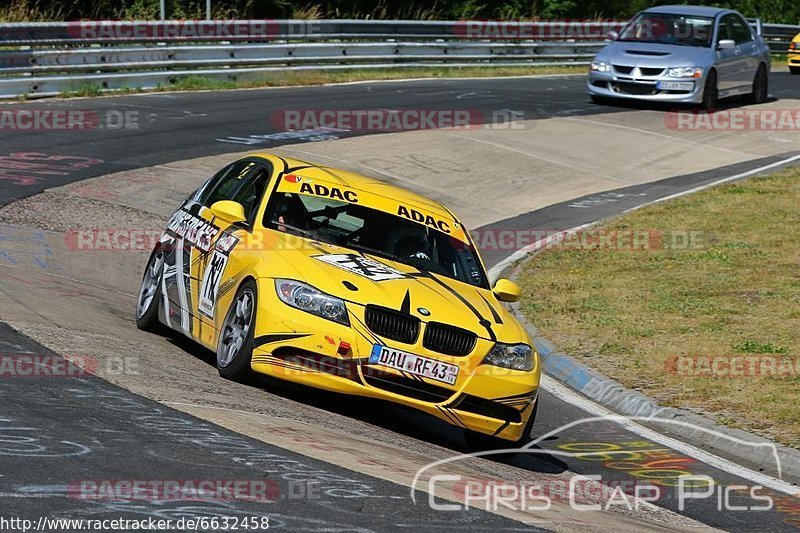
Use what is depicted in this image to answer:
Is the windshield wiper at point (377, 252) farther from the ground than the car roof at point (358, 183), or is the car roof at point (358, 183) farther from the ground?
the car roof at point (358, 183)

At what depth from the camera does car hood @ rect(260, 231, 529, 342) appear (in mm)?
8172

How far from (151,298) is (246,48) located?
1860 centimetres

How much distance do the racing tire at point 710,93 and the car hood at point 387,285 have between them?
17784 mm

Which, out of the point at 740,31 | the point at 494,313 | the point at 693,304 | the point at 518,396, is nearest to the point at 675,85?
the point at 740,31

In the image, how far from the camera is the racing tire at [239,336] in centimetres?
830

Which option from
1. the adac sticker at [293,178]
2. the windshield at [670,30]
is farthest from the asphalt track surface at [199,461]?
the windshield at [670,30]

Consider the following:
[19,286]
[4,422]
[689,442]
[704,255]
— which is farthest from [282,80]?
[4,422]

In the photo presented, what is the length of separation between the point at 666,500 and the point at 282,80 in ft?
72.7

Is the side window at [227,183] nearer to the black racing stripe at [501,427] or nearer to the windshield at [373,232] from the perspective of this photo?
the windshield at [373,232]

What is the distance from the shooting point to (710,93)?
25.9 metres

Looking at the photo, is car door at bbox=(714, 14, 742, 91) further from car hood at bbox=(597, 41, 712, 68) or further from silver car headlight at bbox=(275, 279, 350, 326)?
silver car headlight at bbox=(275, 279, 350, 326)

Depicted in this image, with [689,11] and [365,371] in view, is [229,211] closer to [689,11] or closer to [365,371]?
[365,371]

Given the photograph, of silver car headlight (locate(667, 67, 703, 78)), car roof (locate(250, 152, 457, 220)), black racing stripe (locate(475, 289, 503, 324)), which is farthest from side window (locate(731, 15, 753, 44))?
black racing stripe (locate(475, 289, 503, 324))

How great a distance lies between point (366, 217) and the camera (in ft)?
31.1
